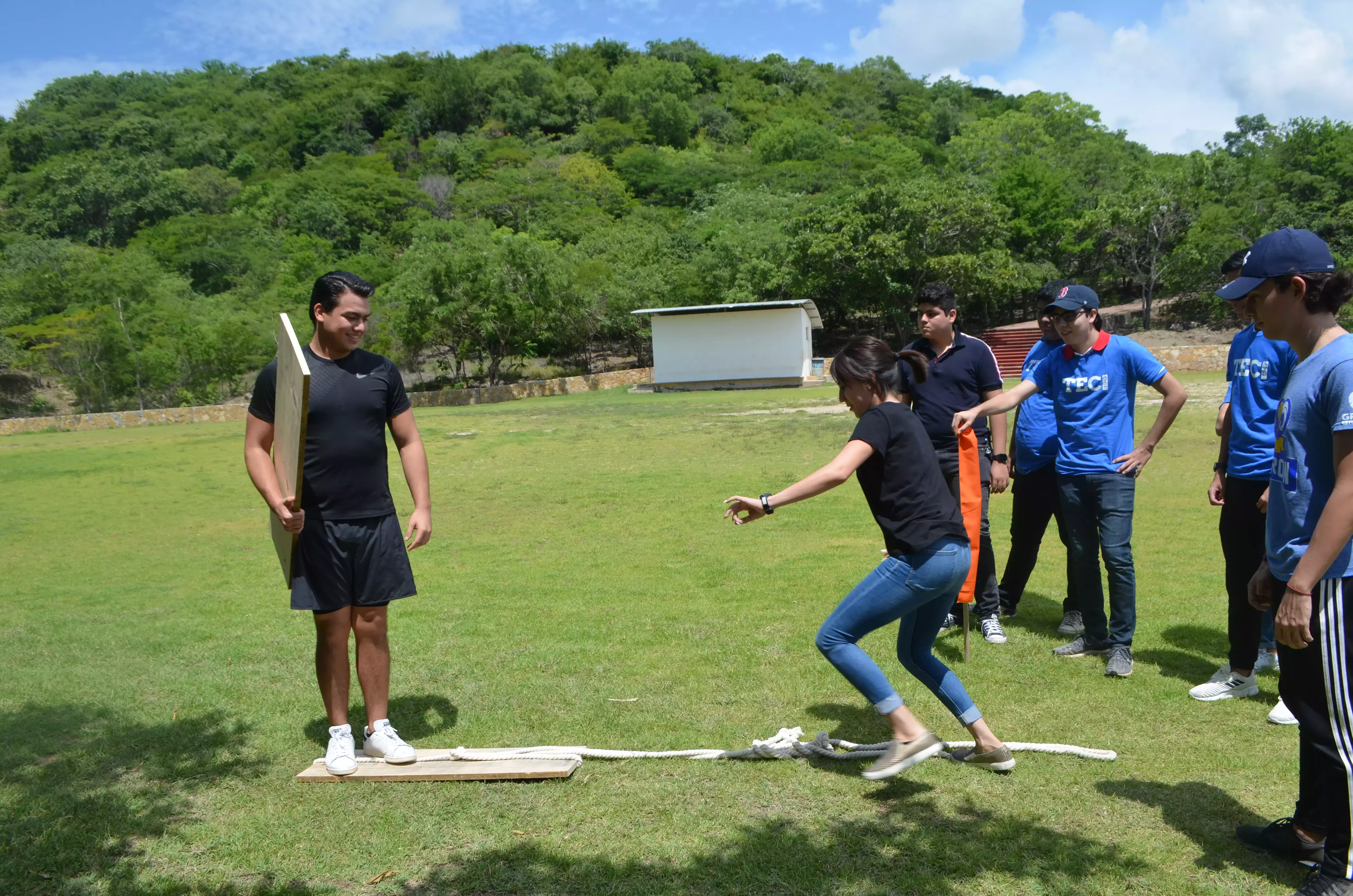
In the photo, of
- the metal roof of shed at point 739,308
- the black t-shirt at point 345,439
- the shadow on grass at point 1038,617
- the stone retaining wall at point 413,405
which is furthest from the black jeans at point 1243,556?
the metal roof of shed at point 739,308

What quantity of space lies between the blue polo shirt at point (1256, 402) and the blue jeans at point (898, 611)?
2.02m

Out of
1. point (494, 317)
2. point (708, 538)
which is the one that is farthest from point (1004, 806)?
point (494, 317)

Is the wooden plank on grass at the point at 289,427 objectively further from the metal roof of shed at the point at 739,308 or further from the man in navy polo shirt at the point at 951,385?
the metal roof of shed at the point at 739,308

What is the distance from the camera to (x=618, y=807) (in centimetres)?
376

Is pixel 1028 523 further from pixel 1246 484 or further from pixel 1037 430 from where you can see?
pixel 1246 484

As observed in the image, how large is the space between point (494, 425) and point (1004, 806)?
2238 cm

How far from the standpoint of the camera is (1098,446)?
5.38m

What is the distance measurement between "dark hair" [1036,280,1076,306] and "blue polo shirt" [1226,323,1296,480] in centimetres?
101

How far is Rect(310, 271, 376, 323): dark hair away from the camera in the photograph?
422cm

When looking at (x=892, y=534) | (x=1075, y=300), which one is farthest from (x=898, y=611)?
(x=1075, y=300)

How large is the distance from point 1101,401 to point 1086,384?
0.41 feet

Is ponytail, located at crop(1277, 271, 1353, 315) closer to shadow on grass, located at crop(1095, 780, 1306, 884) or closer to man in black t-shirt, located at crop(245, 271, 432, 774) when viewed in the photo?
shadow on grass, located at crop(1095, 780, 1306, 884)

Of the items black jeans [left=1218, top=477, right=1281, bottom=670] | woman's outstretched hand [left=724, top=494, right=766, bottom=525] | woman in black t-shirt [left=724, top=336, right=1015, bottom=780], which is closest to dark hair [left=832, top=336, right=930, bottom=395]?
woman in black t-shirt [left=724, top=336, right=1015, bottom=780]

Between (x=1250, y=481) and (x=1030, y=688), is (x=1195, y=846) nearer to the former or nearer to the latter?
(x=1030, y=688)
